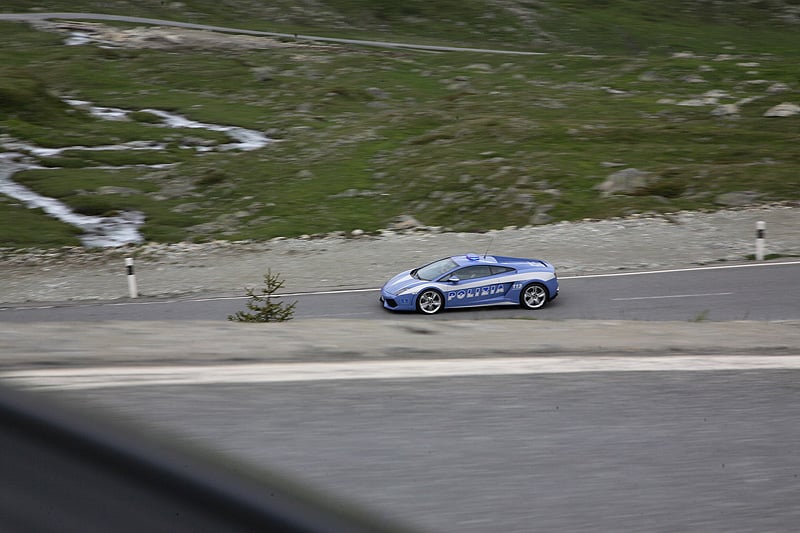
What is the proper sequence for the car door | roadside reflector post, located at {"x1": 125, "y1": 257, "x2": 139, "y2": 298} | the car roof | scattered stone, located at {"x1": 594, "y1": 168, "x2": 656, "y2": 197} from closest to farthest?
the car door → the car roof → roadside reflector post, located at {"x1": 125, "y1": 257, "x2": 139, "y2": 298} → scattered stone, located at {"x1": 594, "y1": 168, "x2": 656, "y2": 197}

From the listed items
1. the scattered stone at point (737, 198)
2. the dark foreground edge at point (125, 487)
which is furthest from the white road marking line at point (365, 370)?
the scattered stone at point (737, 198)

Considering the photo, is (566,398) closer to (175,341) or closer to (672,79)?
(175,341)

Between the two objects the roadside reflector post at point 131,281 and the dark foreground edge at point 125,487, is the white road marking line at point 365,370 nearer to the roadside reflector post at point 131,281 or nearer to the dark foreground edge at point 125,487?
the dark foreground edge at point 125,487

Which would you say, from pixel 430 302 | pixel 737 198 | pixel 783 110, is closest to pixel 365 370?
pixel 430 302

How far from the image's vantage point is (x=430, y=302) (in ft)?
58.9

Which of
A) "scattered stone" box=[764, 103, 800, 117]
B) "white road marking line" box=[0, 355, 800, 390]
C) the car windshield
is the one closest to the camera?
"white road marking line" box=[0, 355, 800, 390]

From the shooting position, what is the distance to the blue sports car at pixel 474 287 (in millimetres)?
17797

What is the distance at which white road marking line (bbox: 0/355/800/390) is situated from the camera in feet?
10.1

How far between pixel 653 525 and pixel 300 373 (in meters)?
1.65

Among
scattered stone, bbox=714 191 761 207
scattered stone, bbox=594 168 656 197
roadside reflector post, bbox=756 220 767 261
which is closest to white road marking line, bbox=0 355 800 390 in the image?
roadside reflector post, bbox=756 220 767 261

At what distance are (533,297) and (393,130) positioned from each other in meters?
25.6

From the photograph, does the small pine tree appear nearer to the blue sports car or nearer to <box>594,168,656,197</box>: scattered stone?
the blue sports car

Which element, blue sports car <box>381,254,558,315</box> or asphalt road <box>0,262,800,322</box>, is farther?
blue sports car <box>381,254,558,315</box>

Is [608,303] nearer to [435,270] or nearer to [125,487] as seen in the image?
[435,270]
